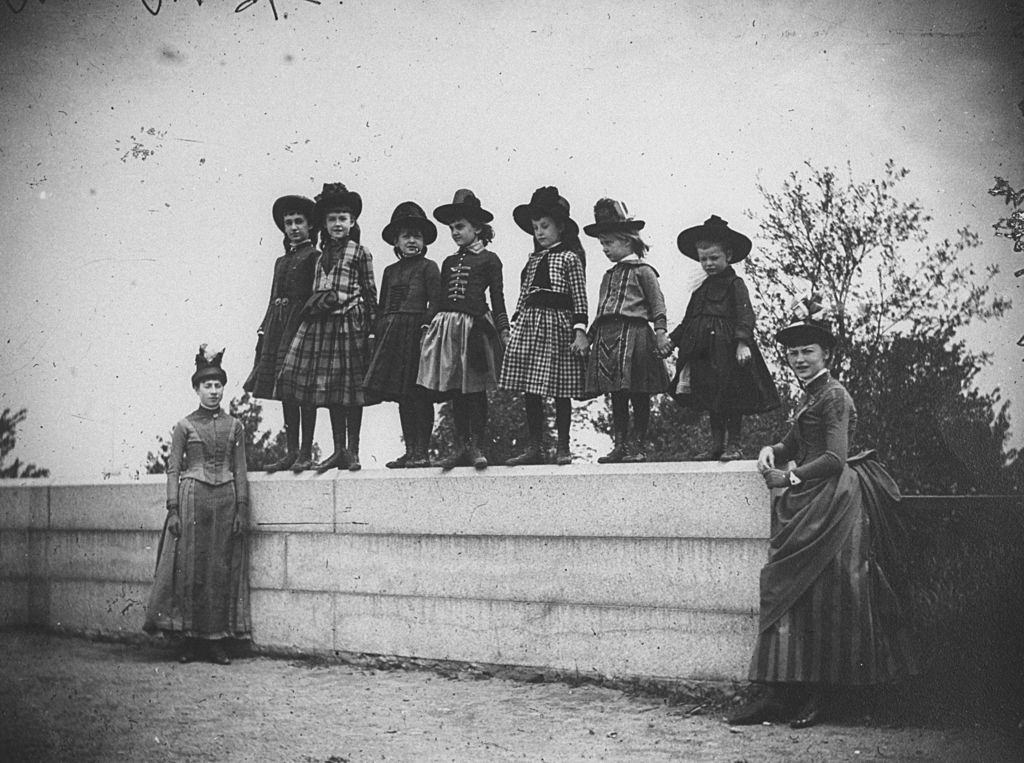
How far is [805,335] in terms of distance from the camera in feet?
17.9

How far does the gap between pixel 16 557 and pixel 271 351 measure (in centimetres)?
292

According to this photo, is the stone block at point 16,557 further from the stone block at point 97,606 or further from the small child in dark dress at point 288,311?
the small child in dark dress at point 288,311

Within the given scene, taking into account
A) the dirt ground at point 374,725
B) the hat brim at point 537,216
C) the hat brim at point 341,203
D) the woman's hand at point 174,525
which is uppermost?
the hat brim at point 341,203

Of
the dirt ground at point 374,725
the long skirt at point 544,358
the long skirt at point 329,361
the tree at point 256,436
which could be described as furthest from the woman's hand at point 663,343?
the tree at point 256,436

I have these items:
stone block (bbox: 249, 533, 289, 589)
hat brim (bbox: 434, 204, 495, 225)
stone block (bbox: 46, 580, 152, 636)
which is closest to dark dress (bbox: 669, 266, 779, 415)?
hat brim (bbox: 434, 204, 495, 225)

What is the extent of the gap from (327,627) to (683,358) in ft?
9.48

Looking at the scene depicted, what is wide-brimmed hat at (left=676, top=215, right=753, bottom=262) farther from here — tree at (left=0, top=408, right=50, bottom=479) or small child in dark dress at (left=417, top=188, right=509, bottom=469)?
tree at (left=0, top=408, right=50, bottom=479)

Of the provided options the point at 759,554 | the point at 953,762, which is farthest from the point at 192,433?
the point at 953,762

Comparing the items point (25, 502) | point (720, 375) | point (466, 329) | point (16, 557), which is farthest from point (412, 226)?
point (16, 557)

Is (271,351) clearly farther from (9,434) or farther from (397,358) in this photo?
(9,434)

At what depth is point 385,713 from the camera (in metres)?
5.68

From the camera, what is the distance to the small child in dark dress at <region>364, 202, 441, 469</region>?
7180 millimetres

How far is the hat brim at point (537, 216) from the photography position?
6.96m

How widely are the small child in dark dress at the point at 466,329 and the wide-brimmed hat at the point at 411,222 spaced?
0.64 ft
